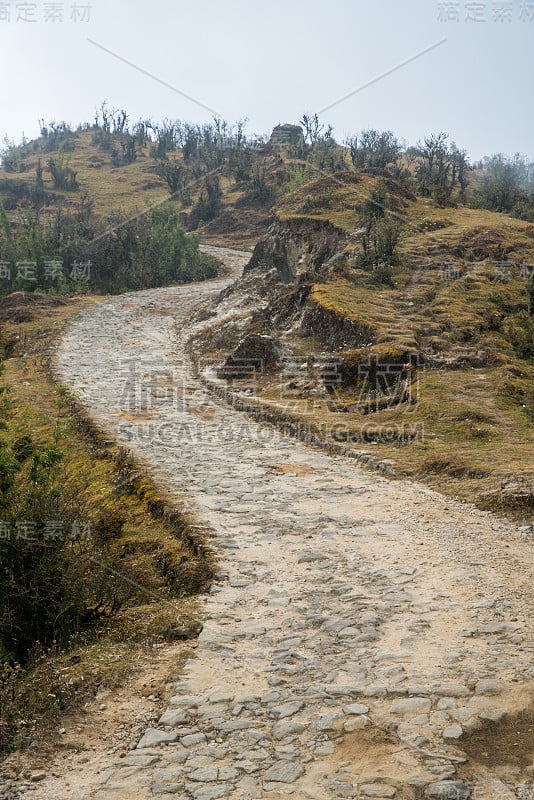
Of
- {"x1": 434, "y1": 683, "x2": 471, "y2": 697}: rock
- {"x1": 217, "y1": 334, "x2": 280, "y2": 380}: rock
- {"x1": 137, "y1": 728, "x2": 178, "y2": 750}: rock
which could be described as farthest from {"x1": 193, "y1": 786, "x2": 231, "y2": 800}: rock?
{"x1": 217, "y1": 334, "x2": 280, "y2": 380}: rock

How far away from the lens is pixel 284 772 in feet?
14.5

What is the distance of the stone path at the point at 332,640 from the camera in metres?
4.43

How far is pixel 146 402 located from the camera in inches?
621

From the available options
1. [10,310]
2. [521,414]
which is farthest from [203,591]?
[10,310]

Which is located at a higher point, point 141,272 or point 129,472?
point 141,272

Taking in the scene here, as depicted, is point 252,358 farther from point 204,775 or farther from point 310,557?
point 204,775

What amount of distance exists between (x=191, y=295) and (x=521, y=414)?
71.1ft

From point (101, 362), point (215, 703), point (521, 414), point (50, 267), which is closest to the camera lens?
point (215, 703)

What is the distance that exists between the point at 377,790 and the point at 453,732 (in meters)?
0.80

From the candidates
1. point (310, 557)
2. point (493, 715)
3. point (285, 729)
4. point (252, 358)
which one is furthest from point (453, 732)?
point (252, 358)

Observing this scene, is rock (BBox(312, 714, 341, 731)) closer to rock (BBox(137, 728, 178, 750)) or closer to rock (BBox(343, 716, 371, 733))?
rock (BBox(343, 716, 371, 733))

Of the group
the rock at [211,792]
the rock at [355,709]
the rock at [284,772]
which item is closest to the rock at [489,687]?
the rock at [355,709]

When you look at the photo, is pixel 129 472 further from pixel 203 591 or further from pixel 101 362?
pixel 101 362

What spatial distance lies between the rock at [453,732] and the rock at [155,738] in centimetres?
187
